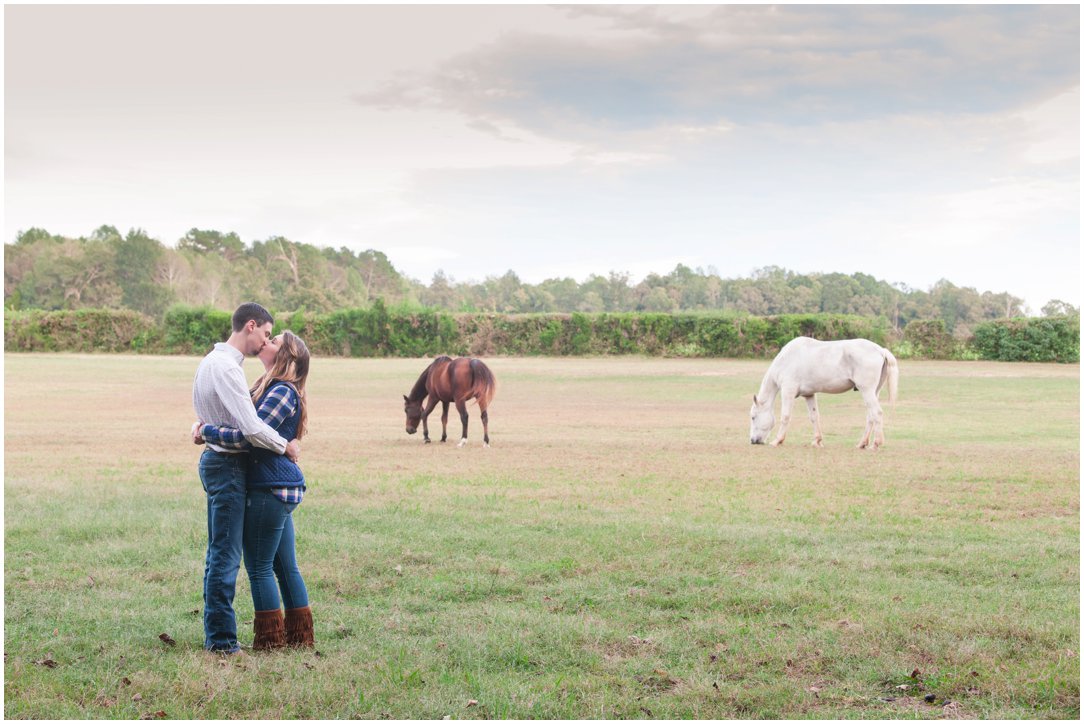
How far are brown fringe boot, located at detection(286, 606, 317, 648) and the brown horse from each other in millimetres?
10104

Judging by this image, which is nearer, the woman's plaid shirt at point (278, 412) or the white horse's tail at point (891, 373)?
the woman's plaid shirt at point (278, 412)

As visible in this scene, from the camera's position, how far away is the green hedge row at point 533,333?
4281 cm

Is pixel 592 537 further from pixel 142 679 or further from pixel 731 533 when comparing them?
pixel 142 679

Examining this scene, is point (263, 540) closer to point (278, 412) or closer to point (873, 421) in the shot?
point (278, 412)

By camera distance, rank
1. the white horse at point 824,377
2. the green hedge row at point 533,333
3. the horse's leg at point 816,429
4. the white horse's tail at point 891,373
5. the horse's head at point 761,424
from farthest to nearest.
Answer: the green hedge row at point 533,333 < the horse's head at point 761,424 < the horse's leg at point 816,429 < the white horse at point 824,377 < the white horse's tail at point 891,373

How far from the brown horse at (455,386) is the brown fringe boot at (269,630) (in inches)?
401

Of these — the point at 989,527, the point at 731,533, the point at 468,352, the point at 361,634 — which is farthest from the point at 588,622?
the point at 468,352

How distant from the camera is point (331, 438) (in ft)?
55.2

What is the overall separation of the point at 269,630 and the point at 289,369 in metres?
1.41

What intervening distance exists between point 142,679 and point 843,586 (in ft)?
14.6

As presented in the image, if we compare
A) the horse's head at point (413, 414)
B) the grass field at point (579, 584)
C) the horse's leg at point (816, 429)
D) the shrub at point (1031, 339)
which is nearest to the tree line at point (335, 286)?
the shrub at point (1031, 339)

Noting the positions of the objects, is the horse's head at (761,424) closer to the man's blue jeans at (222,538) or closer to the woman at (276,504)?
the woman at (276,504)

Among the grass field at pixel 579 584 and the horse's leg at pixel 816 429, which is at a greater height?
the horse's leg at pixel 816 429

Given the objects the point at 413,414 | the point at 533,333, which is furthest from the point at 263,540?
the point at 533,333
